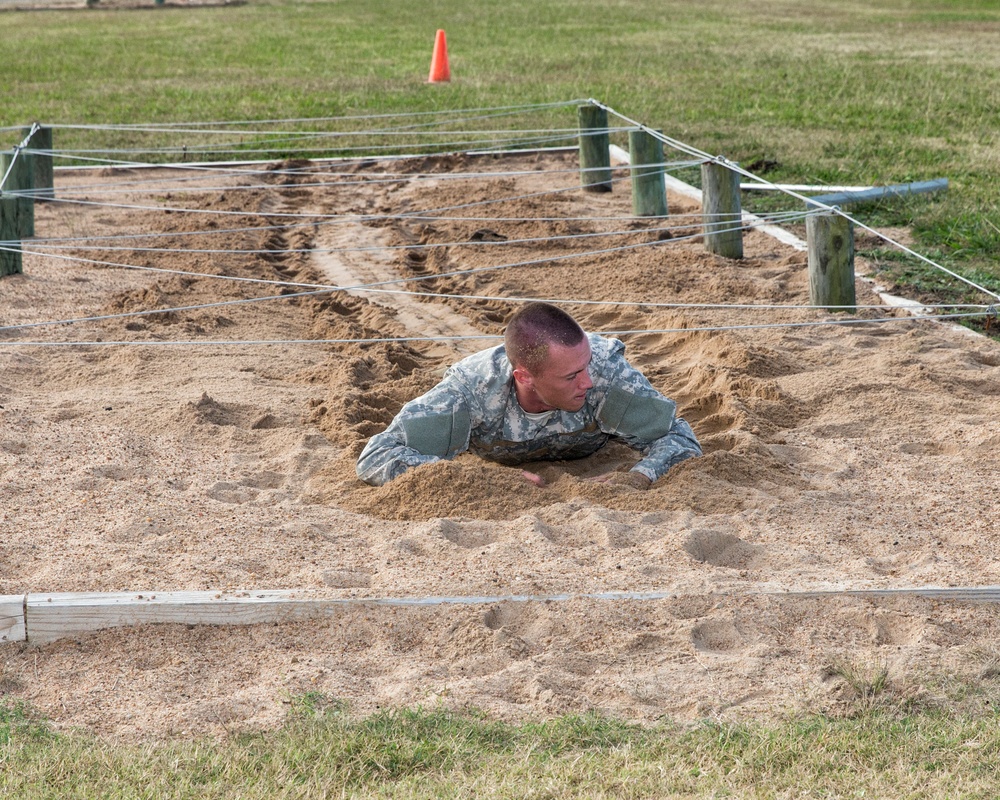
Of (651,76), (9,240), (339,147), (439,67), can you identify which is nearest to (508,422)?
(9,240)

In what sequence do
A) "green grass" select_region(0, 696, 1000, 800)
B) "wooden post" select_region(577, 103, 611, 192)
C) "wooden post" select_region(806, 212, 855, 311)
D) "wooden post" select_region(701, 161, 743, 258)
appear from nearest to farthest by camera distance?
"green grass" select_region(0, 696, 1000, 800)
"wooden post" select_region(806, 212, 855, 311)
"wooden post" select_region(701, 161, 743, 258)
"wooden post" select_region(577, 103, 611, 192)

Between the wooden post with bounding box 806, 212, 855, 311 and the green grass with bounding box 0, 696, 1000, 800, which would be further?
the wooden post with bounding box 806, 212, 855, 311

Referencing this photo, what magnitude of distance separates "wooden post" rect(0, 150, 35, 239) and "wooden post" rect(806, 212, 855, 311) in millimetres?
4959

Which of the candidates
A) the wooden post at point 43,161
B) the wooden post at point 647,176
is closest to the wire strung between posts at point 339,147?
the wooden post at point 43,161

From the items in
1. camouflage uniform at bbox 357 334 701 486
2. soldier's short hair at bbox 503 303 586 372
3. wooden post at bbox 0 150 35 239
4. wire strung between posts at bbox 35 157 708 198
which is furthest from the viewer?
wire strung between posts at bbox 35 157 708 198

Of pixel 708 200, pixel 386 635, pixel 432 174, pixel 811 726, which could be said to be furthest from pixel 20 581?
pixel 432 174

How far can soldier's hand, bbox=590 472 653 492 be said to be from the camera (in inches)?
181

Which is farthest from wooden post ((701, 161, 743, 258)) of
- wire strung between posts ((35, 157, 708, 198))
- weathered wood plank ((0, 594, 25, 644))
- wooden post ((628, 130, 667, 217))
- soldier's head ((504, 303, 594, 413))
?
weathered wood plank ((0, 594, 25, 644))

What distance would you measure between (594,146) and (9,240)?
4.82 m

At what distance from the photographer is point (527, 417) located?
482 centimetres

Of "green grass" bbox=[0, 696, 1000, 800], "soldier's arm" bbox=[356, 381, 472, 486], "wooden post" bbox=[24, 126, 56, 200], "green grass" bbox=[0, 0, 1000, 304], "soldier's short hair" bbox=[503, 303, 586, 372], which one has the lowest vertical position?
"green grass" bbox=[0, 696, 1000, 800]

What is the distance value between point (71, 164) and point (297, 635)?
906 centimetres

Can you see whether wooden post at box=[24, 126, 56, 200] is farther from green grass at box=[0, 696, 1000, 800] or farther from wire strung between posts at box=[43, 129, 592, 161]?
green grass at box=[0, 696, 1000, 800]

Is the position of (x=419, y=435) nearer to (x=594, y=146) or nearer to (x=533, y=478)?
(x=533, y=478)
